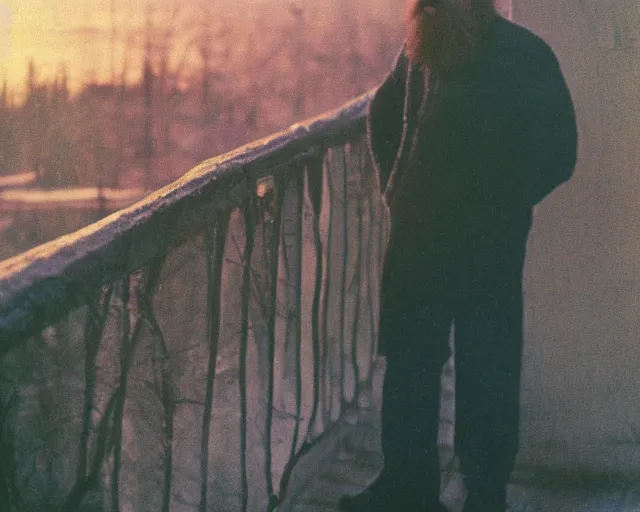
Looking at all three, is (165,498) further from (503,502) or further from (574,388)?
(574,388)

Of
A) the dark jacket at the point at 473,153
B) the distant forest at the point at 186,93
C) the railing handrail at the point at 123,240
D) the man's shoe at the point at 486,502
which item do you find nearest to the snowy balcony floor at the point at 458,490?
→ the man's shoe at the point at 486,502

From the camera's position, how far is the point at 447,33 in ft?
5.97

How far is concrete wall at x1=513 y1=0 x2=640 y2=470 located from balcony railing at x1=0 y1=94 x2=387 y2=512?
1.69 ft

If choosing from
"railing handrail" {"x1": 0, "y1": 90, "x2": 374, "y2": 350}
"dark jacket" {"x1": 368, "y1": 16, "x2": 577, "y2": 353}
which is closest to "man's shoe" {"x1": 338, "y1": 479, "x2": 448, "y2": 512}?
"dark jacket" {"x1": 368, "y1": 16, "x2": 577, "y2": 353}

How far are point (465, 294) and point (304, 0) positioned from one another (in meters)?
0.99

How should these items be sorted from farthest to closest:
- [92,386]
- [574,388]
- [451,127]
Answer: [574,388] < [451,127] < [92,386]

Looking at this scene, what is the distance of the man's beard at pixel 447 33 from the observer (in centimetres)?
181

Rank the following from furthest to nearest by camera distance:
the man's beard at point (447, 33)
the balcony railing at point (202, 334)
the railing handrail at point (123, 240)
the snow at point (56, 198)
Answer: the snow at point (56, 198)
the man's beard at point (447, 33)
the balcony railing at point (202, 334)
the railing handrail at point (123, 240)

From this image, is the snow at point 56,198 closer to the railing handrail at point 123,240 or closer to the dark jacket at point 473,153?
the railing handrail at point 123,240

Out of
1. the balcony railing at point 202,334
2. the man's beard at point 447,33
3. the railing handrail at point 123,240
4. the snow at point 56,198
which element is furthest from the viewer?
the snow at point 56,198

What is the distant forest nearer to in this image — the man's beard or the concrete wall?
the man's beard

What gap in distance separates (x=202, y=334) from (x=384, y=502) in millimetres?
783

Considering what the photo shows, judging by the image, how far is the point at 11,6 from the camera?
6.34 feet

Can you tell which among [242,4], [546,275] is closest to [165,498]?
[546,275]
